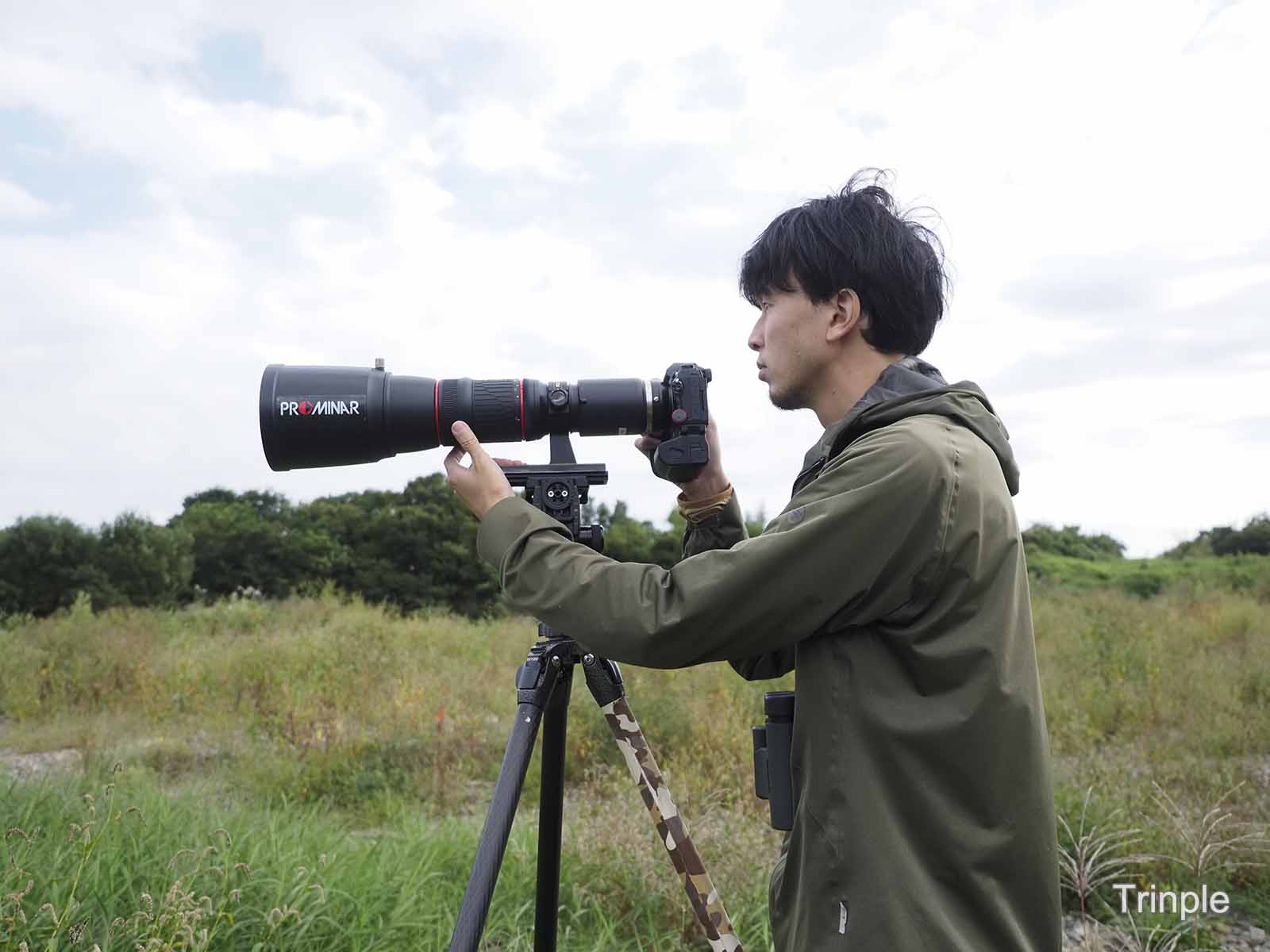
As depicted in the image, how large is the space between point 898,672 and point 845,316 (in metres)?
0.65

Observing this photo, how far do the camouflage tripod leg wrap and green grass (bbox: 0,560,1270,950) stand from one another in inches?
39.5

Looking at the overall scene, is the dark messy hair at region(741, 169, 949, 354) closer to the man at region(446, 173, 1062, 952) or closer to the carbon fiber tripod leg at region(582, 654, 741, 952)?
the man at region(446, 173, 1062, 952)

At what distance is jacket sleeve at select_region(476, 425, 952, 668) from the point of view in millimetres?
1187

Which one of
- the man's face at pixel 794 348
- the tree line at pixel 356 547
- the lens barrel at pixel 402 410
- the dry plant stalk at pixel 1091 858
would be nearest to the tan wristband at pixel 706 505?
the lens barrel at pixel 402 410

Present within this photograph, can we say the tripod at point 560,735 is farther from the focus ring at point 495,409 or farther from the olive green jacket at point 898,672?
the olive green jacket at point 898,672

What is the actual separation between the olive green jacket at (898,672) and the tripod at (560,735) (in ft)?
1.07

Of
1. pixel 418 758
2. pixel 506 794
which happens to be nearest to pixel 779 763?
pixel 506 794

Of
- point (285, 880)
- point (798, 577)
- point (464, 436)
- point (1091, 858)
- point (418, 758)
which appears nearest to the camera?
point (798, 577)

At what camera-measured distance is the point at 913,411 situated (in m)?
1.33

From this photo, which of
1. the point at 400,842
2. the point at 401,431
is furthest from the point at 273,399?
the point at 400,842

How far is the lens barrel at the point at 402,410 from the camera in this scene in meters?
1.76

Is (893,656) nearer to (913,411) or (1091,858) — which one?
(913,411)

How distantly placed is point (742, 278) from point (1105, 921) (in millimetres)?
2955

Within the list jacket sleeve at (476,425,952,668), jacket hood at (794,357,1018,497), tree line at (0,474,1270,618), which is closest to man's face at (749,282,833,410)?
jacket hood at (794,357,1018,497)
